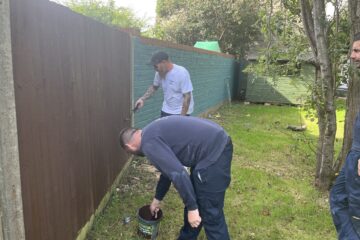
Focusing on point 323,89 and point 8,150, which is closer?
point 8,150

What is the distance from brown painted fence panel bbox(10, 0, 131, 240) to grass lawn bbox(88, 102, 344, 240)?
401 mm

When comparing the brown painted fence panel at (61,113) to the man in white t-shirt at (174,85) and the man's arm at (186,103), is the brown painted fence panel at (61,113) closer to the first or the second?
the man in white t-shirt at (174,85)

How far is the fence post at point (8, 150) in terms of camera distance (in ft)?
5.64

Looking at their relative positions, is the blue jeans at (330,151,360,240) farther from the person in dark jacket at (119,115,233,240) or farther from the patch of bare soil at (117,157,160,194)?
the patch of bare soil at (117,157,160,194)

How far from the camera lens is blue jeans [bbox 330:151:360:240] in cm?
257

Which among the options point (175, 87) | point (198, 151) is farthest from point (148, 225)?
point (175, 87)

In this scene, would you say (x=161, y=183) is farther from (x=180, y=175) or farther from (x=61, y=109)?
(x=61, y=109)

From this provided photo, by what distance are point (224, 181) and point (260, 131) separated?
6.59 m

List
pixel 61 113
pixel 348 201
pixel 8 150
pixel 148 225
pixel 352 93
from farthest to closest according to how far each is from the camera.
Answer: pixel 352 93
pixel 148 225
pixel 348 201
pixel 61 113
pixel 8 150

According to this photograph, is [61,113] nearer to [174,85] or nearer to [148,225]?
[148,225]

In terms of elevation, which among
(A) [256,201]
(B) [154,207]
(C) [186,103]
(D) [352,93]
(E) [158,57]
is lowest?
(A) [256,201]

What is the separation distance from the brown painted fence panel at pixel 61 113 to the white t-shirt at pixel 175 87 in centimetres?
95

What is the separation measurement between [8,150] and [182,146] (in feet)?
4.33

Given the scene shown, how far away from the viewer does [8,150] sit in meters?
1.81
